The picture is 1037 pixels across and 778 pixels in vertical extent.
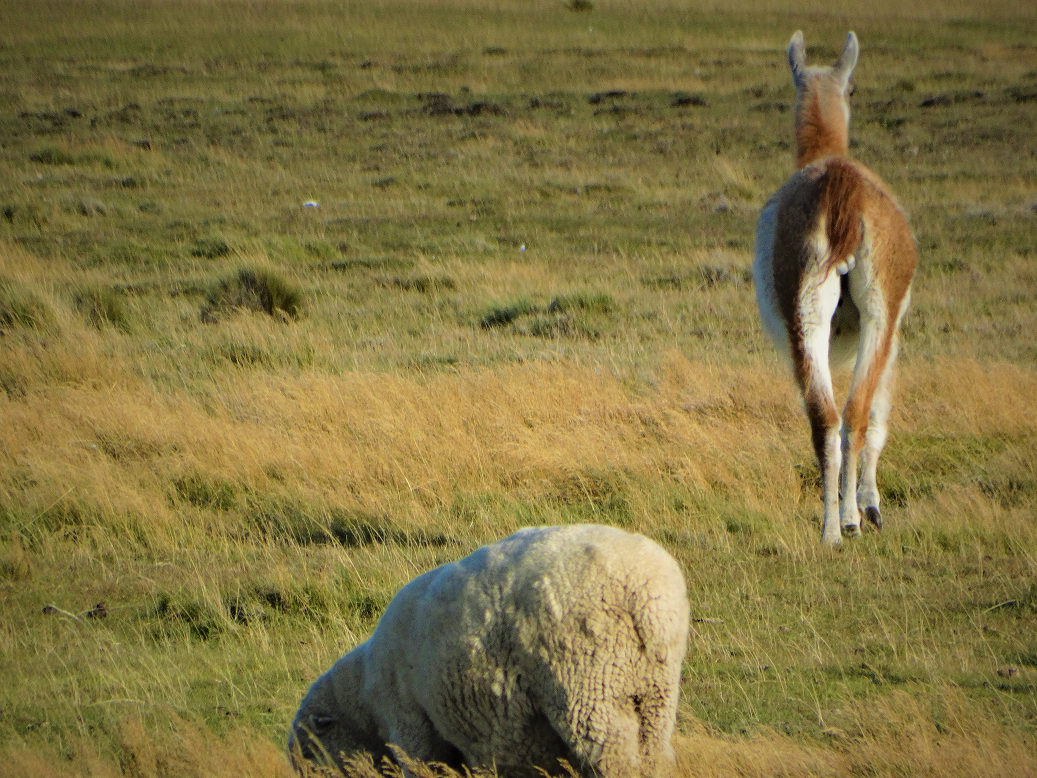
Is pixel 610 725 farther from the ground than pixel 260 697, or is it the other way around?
pixel 610 725

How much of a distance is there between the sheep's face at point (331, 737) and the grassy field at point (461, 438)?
17.4 inches

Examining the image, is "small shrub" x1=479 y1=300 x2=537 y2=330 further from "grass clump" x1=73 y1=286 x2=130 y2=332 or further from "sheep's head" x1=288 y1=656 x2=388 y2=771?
"sheep's head" x1=288 y1=656 x2=388 y2=771

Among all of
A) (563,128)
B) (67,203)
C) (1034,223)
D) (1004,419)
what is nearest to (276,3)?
(563,128)

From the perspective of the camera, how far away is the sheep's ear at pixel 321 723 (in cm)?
328

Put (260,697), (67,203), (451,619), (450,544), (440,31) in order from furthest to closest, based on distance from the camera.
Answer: (440,31) < (67,203) < (450,544) < (260,697) < (451,619)

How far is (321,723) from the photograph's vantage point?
3.28m

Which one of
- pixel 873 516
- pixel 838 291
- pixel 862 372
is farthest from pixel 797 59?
pixel 873 516

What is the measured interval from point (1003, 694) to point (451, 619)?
2.42 meters

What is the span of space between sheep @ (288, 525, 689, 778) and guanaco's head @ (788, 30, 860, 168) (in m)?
4.66

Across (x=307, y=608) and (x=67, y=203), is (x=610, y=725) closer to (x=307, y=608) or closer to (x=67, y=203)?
(x=307, y=608)

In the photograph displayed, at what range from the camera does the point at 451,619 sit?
2.96 metres

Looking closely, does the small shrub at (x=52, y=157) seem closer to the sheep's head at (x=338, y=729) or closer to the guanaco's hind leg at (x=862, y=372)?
the guanaco's hind leg at (x=862, y=372)

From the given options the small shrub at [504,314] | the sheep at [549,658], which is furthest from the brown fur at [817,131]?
the small shrub at [504,314]

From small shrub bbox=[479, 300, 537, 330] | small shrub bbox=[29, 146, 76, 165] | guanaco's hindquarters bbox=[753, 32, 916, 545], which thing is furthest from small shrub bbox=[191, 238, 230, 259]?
guanaco's hindquarters bbox=[753, 32, 916, 545]
